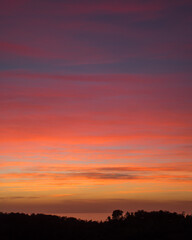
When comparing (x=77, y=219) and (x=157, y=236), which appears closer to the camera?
(x=157, y=236)

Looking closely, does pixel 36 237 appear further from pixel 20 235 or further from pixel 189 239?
pixel 189 239

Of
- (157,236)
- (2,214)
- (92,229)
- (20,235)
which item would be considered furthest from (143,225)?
(2,214)

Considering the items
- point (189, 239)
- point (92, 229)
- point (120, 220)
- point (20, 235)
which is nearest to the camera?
point (189, 239)

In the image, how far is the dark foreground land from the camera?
18.1 meters

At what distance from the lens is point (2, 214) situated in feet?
74.1

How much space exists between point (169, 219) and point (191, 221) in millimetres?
1430

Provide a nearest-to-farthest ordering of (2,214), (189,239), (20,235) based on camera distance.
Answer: (189,239) < (20,235) < (2,214)

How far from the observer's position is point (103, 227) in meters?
20.0

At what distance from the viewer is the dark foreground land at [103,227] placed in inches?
713

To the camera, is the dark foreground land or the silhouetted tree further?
the silhouetted tree

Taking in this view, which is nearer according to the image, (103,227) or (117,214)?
(103,227)

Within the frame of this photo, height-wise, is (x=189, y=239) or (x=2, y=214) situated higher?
(x=2, y=214)

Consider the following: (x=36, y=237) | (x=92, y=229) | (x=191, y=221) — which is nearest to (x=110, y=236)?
(x=92, y=229)

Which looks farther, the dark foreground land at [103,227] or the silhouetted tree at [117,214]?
the silhouetted tree at [117,214]
